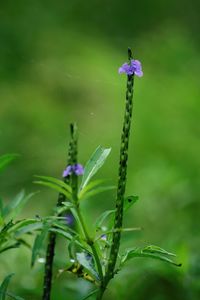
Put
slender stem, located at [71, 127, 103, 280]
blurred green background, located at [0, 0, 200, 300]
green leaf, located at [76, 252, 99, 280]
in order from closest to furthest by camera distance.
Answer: slender stem, located at [71, 127, 103, 280] < green leaf, located at [76, 252, 99, 280] < blurred green background, located at [0, 0, 200, 300]

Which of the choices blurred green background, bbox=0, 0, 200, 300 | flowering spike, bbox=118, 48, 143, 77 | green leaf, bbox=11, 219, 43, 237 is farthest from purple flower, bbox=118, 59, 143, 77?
blurred green background, bbox=0, 0, 200, 300

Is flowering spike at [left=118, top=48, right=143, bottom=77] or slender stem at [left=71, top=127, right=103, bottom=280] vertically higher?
flowering spike at [left=118, top=48, right=143, bottom=77]

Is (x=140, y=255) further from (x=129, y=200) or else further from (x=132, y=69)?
(x=132, y=69)

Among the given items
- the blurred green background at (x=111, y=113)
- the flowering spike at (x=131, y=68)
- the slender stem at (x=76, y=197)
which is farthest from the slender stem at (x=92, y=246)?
the blurred green background at (x=111, y=113)

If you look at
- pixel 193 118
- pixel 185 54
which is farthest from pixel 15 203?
pixel 185 54

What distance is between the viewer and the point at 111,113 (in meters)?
2.87

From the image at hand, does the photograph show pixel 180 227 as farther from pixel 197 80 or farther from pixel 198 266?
pixel 197 80

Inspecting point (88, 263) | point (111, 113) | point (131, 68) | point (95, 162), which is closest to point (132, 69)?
point (131, 68)

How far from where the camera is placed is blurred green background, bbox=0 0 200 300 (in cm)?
169

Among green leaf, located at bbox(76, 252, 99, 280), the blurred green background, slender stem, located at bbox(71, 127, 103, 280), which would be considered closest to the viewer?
slender stem, located at bbox(71, 127, 103, 280)

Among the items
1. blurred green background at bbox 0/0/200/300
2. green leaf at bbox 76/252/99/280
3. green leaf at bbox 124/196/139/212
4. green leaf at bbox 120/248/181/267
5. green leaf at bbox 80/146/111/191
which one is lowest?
green leaf at bbox 76/252/99/280

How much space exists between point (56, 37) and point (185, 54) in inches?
24.6

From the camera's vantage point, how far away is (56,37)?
3.45m

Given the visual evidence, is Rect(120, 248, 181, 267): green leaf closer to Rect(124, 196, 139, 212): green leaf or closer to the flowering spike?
Rect(124, 196, 139, 212): green leaf
